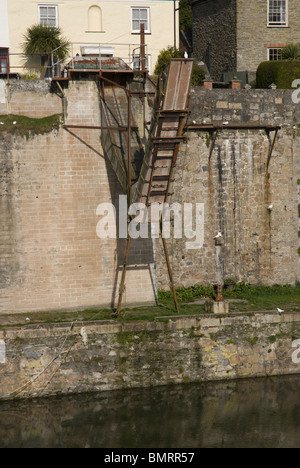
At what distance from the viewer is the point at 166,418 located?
57.8 feet

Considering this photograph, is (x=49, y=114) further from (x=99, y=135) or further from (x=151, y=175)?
(x=151, y=175)

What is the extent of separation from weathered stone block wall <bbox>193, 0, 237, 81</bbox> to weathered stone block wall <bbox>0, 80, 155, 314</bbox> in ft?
Answer: 31.8

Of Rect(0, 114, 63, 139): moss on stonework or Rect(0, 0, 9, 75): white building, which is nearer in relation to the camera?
Rect(0, 114, 63, 139): moss on stonework

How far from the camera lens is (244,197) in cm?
2255

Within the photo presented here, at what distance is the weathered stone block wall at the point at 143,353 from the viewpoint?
709 inches

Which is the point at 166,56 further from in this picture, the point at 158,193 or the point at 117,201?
the point at 158,193

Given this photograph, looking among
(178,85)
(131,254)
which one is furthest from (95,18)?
(178,85)

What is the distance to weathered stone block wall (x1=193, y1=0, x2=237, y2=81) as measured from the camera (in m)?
28.4

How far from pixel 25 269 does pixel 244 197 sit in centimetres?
699

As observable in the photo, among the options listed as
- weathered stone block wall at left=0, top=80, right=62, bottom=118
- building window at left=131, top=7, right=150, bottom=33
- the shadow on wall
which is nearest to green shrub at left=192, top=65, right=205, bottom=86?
building window at left=131, top=7, right=150, bottom=33

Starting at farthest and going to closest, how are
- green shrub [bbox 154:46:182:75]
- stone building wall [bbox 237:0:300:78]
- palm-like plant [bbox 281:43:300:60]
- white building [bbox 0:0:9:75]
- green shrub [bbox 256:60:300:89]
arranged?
1. stone building wall [bbox 237:0:300:78]
2. green shrub [bbox 154:46:182:75]
3. palm-like plant [bbox 281:43:300:60]
4. white building [bbox 0:0:9:75]
5. green shrub [bbox 256:60:300:89]

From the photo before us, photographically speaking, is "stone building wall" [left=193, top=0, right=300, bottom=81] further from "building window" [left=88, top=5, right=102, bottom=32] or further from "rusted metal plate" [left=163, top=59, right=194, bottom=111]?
"rusted metal plate" [left=163, top=59, right=194, bottom=111]

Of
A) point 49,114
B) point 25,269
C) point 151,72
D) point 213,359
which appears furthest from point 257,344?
point 151,72

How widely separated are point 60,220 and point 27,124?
2734 mm
